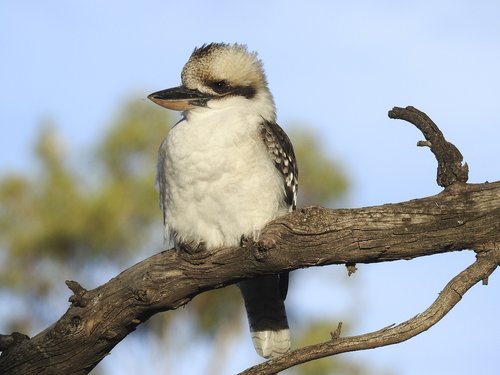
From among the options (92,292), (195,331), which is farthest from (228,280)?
(195,331)

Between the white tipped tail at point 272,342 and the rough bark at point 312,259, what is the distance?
0.75 metres

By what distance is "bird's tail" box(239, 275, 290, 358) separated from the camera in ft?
15.8

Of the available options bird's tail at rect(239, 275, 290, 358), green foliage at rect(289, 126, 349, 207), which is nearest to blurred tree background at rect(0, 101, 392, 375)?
green foliage at rect(289, 126, 349, 207)

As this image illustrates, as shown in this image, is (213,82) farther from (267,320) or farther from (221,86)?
(267,320)

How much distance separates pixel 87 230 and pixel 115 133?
140cm

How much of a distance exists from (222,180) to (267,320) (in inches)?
36.3

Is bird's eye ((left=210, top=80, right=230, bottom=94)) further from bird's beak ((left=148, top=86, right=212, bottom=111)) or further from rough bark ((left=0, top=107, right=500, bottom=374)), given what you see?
rough bark ((left=0, top=107, right=500, bottom=374))

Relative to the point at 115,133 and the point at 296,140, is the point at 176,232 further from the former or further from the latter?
the point at 115,133

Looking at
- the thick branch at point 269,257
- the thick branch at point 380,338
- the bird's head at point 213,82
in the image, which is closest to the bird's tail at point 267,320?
the thick branch at point 269,257

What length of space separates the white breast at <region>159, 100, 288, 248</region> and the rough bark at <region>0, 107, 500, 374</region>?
0.15 m

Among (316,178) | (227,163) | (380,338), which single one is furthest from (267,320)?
(316,178)

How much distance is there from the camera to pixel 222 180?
4293 millimetres

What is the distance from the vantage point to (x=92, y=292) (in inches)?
167

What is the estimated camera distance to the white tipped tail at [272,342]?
4.85m
